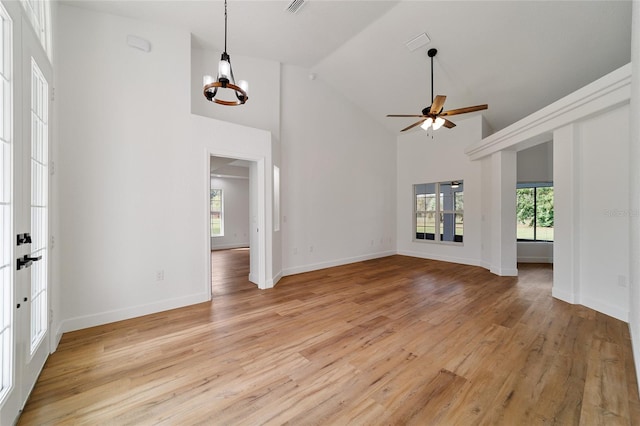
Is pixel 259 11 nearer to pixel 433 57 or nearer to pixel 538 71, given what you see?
pixel 433 57

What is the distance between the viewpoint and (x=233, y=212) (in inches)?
386

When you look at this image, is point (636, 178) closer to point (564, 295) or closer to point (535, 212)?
point (564, 295)

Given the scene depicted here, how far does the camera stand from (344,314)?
330cm

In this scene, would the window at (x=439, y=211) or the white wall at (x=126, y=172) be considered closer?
the white wall at (x=126, y=172)

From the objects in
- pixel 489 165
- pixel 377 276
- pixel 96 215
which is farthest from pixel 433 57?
pixel 96 215

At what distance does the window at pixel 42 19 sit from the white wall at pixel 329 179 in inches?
132

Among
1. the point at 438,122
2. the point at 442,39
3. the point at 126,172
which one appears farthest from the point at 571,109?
the point at 126,172

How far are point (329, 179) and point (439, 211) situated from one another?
130 inches

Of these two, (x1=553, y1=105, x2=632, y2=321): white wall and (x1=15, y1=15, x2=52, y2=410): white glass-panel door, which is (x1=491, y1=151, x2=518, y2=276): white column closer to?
(x1=553, y1=105, x2=632, y2=321): white wall

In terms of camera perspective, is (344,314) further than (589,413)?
Yes

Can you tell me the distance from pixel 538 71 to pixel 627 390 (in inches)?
187

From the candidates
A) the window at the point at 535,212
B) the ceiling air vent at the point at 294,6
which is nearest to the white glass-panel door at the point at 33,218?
the ceiling air vent at the point at 294,6

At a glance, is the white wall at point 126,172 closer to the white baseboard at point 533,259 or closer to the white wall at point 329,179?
the white wall at point 329,179

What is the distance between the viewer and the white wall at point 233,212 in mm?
9531
